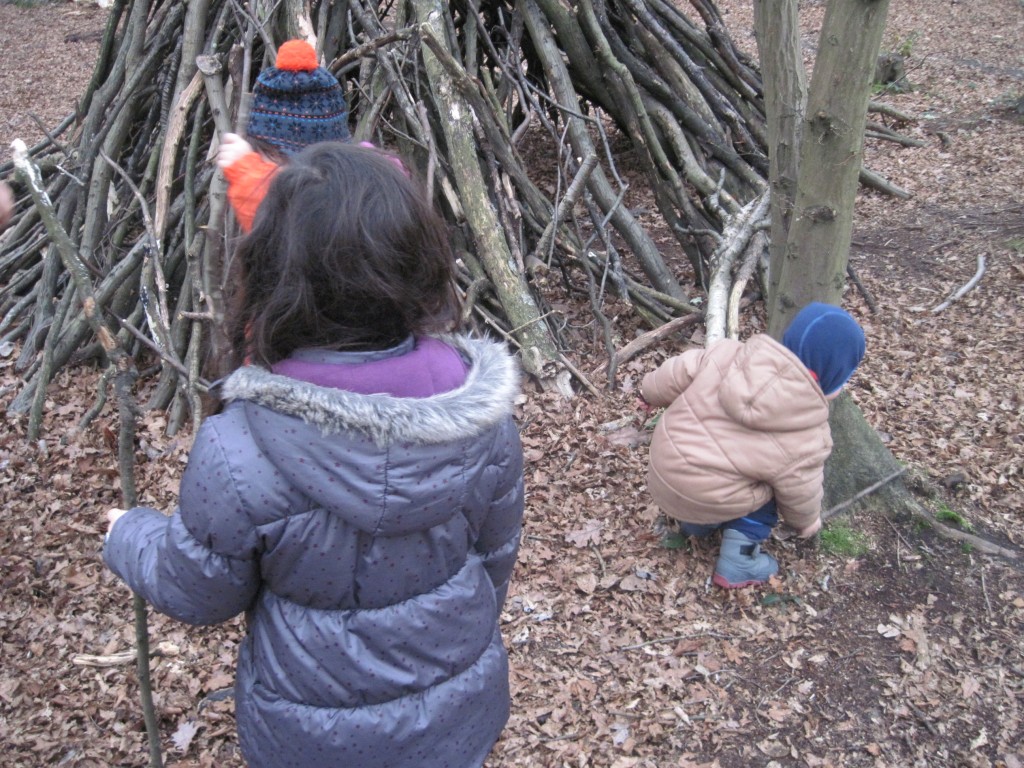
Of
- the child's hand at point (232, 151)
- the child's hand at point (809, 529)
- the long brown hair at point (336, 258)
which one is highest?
the long brown hair at point (336, 258)

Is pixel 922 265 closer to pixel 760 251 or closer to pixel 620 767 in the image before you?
pixel 760 251

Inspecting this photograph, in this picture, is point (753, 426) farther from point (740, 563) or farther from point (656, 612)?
point (656, 612)

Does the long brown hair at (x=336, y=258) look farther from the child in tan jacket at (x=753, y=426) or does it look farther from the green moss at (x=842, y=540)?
the green moss at (x=842, y=540)

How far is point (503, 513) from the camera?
1.64 meters

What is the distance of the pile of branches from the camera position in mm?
4293

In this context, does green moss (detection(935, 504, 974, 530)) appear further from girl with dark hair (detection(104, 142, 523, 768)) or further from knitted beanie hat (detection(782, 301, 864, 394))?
girl with dark hair (detection(104, 142, 523, 768))

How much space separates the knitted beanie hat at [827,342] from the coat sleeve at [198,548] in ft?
6.68

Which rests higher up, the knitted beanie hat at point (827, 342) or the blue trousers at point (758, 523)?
the knitted beanie hat at point (827, 342)

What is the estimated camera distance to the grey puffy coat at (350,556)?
51.4 inches

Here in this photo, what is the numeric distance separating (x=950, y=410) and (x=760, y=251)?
134 cm

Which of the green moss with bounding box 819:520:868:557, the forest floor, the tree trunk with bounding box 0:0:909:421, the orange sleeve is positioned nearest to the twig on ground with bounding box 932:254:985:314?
the forest floor

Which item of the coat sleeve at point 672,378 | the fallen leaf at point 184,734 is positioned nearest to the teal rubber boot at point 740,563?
the coat sleeve at point 672,378

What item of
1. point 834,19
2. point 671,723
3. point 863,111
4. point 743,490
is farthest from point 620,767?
point 834,19

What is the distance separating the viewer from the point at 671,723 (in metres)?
2.74
